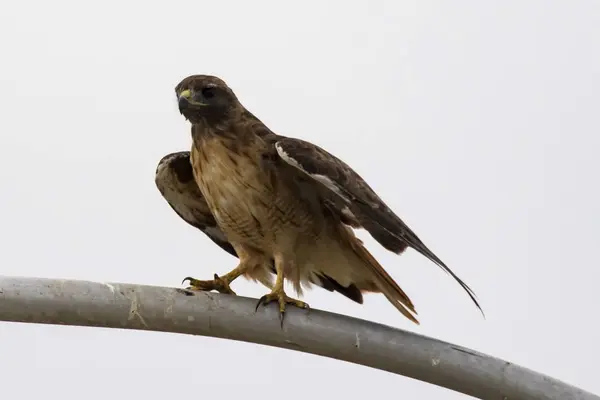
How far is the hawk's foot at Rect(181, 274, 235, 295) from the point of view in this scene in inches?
203

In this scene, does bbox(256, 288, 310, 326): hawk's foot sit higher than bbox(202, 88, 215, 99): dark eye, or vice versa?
bbox(202, 88, 215, 99): dark eye

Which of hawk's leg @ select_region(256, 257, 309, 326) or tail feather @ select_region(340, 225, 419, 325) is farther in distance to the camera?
tail feather @ select_region(340, 225, 419, 325)

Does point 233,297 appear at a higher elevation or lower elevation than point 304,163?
lower

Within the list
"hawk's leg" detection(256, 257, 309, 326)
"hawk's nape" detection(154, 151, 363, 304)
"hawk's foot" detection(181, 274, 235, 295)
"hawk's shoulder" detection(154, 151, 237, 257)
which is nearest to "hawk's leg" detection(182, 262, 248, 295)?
"hawk's foot" detection(181, 274, 235, 295)

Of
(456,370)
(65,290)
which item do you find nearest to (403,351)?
(456,370)

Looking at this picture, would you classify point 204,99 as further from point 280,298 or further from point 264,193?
point 280,298

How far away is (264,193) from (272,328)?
117 cm

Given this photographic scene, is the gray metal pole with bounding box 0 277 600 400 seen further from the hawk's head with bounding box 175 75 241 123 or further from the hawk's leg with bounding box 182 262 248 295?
the hawk's head with bounding box 175 75 241 123

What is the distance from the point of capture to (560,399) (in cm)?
374

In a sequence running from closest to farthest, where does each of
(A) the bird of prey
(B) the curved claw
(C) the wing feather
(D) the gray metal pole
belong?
(D) the gray metal pole → (B) the curved claw → (C) the wing feather → (A) the bird of prey

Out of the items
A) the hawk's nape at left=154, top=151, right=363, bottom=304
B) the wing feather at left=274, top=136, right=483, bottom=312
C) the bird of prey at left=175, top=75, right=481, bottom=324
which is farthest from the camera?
the hawk's nape at left=154, top=151, right=363, bottom=304

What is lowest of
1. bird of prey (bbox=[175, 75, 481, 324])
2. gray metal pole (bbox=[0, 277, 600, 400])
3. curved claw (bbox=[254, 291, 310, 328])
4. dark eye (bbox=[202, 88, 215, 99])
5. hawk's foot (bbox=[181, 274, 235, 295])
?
gray metal pole (bbox=[0, 277, 600, 400])

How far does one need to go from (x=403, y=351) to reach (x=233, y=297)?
71 centimetres

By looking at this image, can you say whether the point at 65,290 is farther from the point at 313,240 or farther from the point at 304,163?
the point at 313,240
